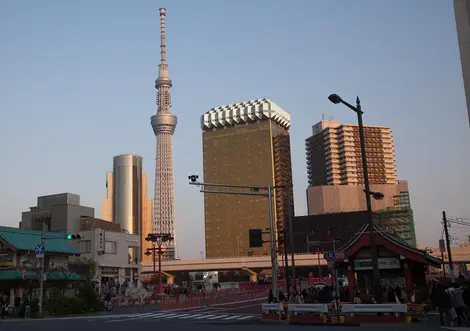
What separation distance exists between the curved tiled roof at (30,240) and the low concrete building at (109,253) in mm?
31125

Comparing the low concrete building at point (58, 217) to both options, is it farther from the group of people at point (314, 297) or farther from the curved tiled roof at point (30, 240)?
the group of people at point (314, 297)

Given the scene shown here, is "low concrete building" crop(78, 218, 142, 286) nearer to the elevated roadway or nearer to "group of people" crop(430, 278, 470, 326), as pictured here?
the elevated roadway

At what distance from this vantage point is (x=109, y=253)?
9138 centimetres

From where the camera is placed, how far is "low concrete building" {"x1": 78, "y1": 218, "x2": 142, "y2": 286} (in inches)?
3477

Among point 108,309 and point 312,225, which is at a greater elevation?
point 312,225

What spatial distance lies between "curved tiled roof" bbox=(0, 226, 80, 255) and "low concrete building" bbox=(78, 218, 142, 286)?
31125 millimetres

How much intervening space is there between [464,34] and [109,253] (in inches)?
2955

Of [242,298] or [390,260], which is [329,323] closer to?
[390,260]

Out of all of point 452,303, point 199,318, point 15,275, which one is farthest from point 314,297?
point 15,275

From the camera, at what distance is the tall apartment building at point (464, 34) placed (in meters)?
29.5

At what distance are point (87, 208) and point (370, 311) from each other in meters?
92.1

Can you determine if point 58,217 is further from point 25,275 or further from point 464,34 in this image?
point 464,34

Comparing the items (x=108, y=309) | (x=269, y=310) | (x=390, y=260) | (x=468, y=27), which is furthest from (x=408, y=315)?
(x=108, y=309)

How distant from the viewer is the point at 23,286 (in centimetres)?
4778
